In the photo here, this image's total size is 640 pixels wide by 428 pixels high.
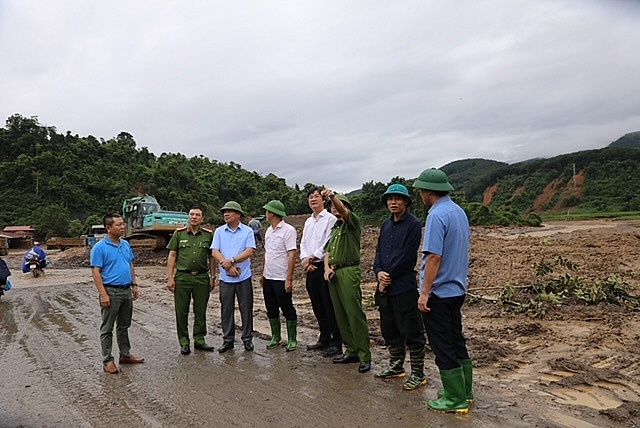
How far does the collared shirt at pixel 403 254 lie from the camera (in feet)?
13.9

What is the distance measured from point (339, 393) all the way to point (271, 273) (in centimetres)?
182

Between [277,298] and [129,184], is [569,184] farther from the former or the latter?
[277,298]

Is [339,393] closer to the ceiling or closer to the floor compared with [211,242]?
closer to the floor

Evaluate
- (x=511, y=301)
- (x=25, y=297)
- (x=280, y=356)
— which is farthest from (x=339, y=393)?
(x=25, y=297)

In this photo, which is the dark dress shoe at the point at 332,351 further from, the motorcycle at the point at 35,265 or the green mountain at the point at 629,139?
the green mountain at the point at 629,139

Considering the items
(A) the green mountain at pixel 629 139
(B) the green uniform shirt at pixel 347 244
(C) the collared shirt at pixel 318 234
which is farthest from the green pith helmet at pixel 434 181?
(A) the green mountain at pixel 629 139

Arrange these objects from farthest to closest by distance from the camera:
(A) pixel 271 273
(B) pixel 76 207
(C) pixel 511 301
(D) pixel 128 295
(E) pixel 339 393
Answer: (B) pixel 76 207, (C) pixel 511 301, (A) pixel 271 273, (D) pixel 128 295, (E) pixel 339 393

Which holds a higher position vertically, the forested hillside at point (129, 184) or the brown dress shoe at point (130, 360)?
the forested hillside at point (129, 184)

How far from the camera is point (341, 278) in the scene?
4805 mm

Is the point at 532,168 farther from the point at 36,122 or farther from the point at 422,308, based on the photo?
the point at 422,308

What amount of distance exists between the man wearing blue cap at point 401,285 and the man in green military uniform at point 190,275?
2243mm

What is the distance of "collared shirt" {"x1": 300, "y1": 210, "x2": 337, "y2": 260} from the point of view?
17.1 ft

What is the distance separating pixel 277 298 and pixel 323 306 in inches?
22.0

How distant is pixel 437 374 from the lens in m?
4.55
